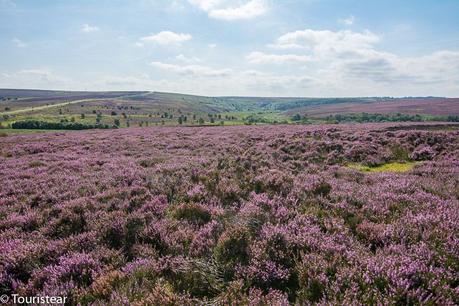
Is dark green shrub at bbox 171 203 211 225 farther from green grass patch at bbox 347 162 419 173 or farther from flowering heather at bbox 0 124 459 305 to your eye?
green grass patch at bbox 347 162 419 173

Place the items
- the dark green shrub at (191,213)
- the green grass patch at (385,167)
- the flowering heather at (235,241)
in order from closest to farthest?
the flowering heather at (235,241) → the dark green shrub at (191,213) → the green grass patch at (385,167)

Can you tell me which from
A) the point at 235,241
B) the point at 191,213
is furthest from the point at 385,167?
the point at 235,241

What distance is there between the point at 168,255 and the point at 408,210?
5025 millimetres

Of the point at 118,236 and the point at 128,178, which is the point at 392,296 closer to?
the point at 118,236

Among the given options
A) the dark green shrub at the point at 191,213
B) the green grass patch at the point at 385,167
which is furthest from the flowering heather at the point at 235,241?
the green grass patch at the point at 385,167

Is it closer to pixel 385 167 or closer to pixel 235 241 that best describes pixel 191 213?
pixel 235 241

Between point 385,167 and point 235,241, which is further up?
point 235,241

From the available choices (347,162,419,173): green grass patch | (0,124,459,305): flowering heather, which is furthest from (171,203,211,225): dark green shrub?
(347,162,419,173): green grass patch

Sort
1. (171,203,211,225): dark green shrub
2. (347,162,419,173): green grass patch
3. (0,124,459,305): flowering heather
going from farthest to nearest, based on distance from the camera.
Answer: (347,162,419,173): green grass patch
(171,203,211,225): dark green shrub
(0,124,459,305): flowering heather

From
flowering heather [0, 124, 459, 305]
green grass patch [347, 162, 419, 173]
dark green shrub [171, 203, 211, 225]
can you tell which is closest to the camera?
flowering heather [0, 124, 459, 305]

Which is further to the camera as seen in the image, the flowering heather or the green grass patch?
the green grass patch

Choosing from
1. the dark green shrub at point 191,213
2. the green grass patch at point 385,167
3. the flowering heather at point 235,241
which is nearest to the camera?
the flowering heather at point 235,241

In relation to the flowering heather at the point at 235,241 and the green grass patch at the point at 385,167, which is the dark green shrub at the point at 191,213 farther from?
the green grass patch at the point at 385,167

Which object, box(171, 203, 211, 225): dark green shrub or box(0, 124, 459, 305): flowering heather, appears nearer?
box(0, 124, 459, 305): flowering heather
